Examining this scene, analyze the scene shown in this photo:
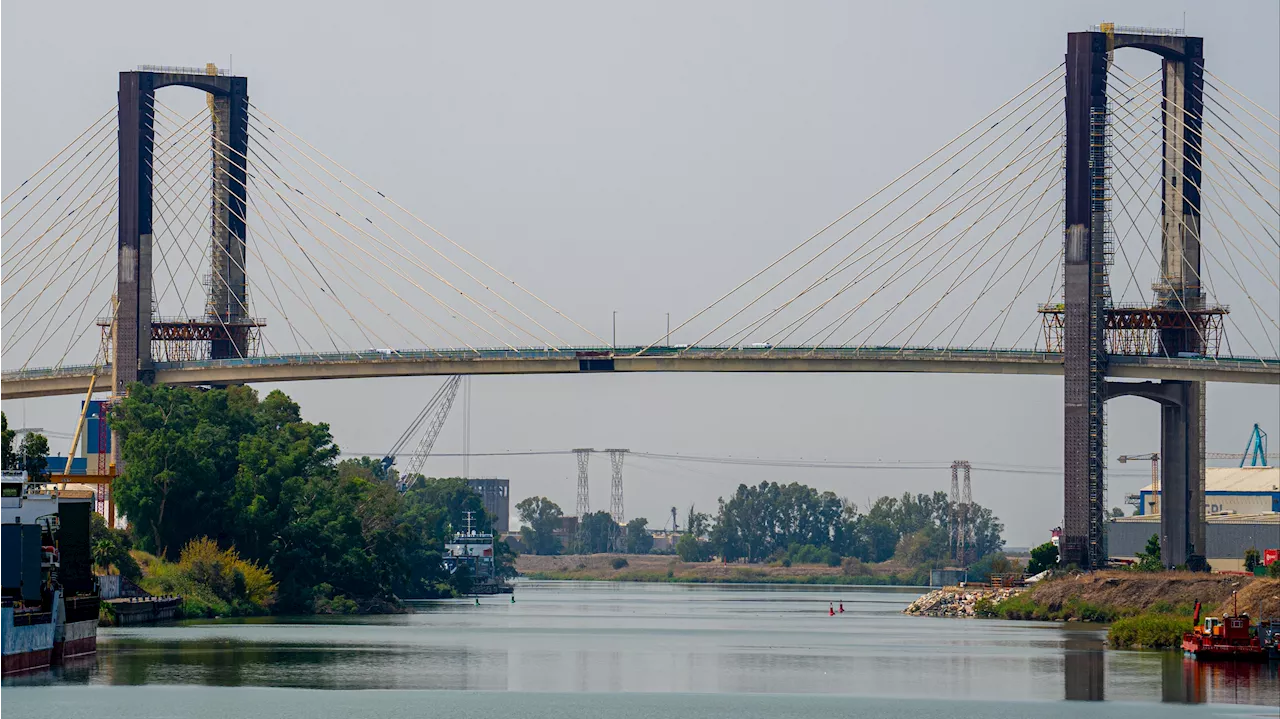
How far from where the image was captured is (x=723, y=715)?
63.1 m

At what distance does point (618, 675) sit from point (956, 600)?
53239 mm

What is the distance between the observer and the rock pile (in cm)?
12200

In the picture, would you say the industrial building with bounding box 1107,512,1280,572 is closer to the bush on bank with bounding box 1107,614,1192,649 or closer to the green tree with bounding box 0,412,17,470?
the bush on bank with bounding box 1107,614,1192,649

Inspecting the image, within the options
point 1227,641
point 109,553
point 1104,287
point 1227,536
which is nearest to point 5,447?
point 109,553

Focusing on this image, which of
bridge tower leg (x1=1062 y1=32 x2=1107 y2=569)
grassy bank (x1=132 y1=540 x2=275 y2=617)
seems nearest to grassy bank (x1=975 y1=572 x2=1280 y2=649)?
bridge tower leg (x1=1062 y1=32 x2=1107 y2=569)

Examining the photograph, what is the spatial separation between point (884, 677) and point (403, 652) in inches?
775

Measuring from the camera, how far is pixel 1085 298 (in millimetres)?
116000

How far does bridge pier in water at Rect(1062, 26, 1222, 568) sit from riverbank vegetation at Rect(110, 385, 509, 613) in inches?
1500

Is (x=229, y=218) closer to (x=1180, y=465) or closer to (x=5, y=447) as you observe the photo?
(x=5, y=447)

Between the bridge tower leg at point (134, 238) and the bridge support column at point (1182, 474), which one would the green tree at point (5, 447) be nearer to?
the bridge tower leg at point (134, 238)

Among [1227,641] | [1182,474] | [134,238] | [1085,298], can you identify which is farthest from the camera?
[134,238]

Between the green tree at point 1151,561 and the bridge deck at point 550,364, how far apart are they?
11207 mm

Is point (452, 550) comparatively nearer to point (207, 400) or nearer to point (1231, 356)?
point (207, 400)

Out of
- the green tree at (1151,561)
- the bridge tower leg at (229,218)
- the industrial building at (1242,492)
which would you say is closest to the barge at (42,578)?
the bridge tower leg at (229,218)
